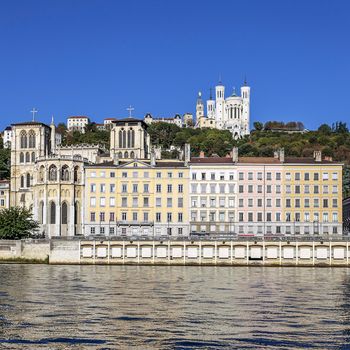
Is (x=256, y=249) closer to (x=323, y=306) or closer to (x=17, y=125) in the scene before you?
(x=323, y=306)

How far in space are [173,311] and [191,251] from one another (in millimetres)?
40705

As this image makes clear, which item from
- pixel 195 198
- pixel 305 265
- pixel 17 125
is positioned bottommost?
pixel 305 265

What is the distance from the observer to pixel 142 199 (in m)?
96.6

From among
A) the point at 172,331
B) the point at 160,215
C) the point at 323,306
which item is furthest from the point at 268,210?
the point at 172,331

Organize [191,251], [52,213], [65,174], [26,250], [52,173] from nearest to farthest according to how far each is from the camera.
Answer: [191,251] < [26,250] < [52,213] < [65,174] < [52,173]

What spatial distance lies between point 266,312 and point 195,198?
54282 mm

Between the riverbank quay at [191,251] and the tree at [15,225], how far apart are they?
6.27 m

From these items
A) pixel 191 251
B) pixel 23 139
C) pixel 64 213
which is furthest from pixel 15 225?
pixel 23 139

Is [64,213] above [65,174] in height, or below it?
below

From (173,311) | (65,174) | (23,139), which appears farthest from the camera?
(23,139)

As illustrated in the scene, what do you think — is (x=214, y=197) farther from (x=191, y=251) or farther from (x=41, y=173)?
(x=41, y=173)

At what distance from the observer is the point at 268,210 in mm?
96438

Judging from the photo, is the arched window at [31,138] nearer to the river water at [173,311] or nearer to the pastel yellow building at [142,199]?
the pastel yellow building at [142,199]

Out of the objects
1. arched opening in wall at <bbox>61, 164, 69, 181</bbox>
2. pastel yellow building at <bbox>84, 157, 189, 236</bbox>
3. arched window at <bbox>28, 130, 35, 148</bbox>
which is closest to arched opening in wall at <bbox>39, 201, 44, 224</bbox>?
arched opening in wall at <bbox>61, 164, 69, 181</bbox>
